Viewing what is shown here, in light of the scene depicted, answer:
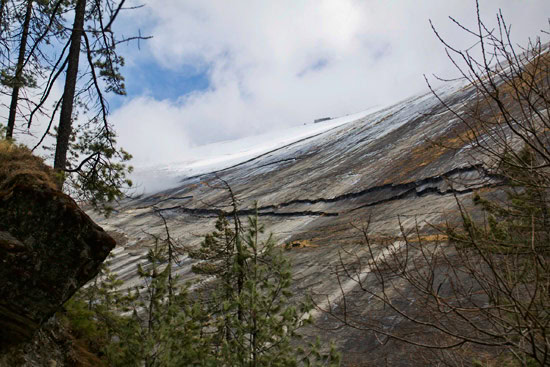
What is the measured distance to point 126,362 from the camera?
4.59 metres

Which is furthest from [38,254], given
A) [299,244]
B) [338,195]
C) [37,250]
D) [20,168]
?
[338,195]

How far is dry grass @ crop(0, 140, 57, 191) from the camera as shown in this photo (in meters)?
4.53

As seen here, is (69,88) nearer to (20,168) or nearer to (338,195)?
(20,168)

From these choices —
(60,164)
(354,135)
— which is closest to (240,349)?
(60,164)

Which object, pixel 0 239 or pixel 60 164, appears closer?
pixel 0 239

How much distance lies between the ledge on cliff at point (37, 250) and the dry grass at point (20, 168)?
0.01m

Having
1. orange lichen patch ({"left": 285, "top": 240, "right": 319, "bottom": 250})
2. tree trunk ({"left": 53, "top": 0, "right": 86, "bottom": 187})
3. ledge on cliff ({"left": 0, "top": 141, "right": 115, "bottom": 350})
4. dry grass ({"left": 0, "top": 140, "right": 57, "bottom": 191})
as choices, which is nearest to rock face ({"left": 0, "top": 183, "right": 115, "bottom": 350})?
ledge on cliff ({"left": 0, "top": 141, "right": 115, "bottom": 350})

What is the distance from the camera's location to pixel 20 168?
15.9ft

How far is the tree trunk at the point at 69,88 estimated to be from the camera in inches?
323

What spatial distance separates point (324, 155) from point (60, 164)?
3085cm

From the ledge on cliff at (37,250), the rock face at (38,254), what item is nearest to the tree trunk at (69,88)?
the ledge on cliff at (37,250)

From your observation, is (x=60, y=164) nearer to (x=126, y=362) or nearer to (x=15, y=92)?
(x=15, y=92)

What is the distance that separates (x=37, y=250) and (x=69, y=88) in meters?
5.20

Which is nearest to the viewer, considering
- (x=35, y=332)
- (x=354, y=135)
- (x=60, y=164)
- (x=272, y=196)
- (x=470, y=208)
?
(x=35, y=332)
